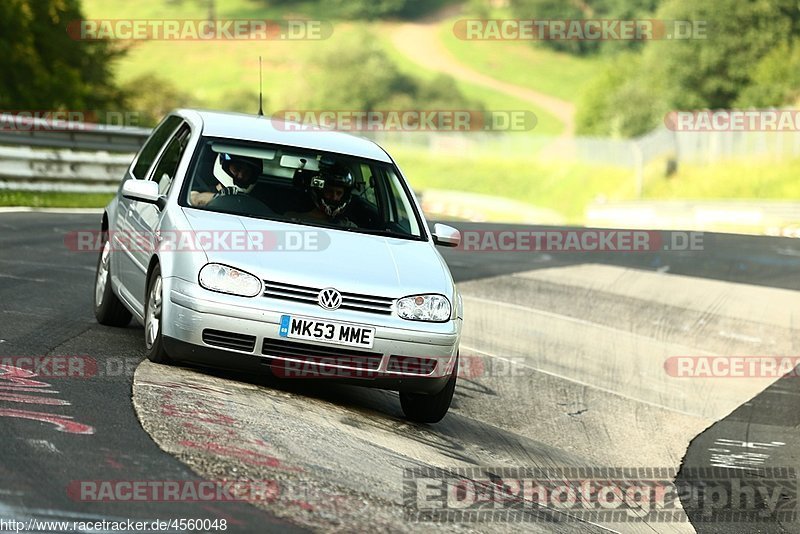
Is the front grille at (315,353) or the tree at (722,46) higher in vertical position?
the tree at (722,46)

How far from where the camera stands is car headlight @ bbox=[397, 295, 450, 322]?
306 inches

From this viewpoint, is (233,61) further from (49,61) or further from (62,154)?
(62,154)

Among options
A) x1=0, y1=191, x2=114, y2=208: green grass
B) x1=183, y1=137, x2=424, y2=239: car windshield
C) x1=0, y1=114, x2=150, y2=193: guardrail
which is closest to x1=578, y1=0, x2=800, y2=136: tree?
x1=0, y1=114, x2=150, y2=193: guardrail

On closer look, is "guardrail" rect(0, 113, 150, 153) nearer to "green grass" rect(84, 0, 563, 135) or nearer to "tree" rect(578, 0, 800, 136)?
"tree" rect(578, 0, 800, 136)

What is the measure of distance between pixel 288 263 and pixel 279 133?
1743mm

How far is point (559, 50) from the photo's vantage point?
495 feet

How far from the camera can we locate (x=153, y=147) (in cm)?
1001

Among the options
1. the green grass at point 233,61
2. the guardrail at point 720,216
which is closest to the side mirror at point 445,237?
the guardrail at point 720,216

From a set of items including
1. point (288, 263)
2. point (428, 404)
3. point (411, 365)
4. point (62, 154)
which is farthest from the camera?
point (62, 154)

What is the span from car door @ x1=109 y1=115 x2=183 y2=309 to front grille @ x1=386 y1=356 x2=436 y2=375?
196cm

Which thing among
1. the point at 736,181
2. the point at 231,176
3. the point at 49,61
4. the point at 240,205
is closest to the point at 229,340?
the point at 240,205

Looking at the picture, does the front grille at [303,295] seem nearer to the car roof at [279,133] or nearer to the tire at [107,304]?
the car roof at [279,133]

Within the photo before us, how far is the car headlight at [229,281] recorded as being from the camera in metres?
7.59

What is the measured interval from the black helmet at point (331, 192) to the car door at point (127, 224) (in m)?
1.33
